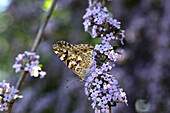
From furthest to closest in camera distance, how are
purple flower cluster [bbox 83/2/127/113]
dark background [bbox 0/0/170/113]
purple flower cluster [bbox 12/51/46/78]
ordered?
dark background [bbox 0/0/170/113]
purple flower cluster [bbox 12/51/46/78]
purple flower cluster [bbox 83/2/127/113]

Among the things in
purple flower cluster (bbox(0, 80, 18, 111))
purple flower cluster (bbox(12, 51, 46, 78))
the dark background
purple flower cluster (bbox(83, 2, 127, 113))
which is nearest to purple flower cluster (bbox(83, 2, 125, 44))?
purple flower cluster (bbox(83, 2, 127, 113))

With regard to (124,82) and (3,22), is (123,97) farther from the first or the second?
(3,22)

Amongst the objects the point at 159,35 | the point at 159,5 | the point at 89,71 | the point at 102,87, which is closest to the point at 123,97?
the point at 102,87

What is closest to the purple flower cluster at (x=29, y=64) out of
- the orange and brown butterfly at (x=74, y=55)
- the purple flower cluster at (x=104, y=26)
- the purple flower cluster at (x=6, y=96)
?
the purple flower cluster at (x=6, y=96)

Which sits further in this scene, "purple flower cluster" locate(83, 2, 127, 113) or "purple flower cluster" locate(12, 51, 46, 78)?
"purple flower cluster" locate(12, 51, 46, 78)

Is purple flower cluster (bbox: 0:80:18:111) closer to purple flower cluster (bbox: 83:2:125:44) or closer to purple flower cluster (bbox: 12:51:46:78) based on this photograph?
purple flower cluster (bbox: 12:51:46:78)
